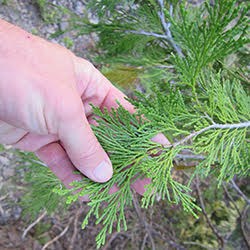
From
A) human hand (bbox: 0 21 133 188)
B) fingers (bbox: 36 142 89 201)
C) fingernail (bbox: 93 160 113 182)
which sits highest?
human hand (bbox: 0 21 133 188)

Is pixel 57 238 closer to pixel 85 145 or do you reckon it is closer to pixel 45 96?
pixel 85 145

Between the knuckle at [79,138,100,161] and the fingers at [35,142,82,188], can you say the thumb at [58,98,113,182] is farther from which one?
the fingers at [35,142,82,188]

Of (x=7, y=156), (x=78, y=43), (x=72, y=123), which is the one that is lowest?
(x=7, y=156)

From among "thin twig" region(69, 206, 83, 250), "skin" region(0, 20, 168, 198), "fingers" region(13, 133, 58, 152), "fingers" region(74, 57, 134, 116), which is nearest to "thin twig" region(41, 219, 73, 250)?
"thin twig" region(69, 206, 83, 250)

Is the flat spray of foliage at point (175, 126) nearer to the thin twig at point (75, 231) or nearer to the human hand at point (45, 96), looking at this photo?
the human hand at point (45, 96)

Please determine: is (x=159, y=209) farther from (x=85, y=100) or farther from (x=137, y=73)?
(x=85, y=100)

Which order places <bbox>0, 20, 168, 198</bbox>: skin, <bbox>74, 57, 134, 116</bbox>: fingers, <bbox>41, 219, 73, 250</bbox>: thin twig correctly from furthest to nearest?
<bbox>41, 219, 73, 250</bbox>: thin twig < <bbox>74, 57, 134, 116</bbox>: fingers < <bbox>0, 20, 168, 198</bbox>: skin

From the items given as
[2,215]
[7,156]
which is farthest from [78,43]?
[2,215]

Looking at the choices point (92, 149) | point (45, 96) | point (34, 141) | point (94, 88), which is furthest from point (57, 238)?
point (45, 96)

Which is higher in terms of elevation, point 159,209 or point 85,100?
point 85,100
